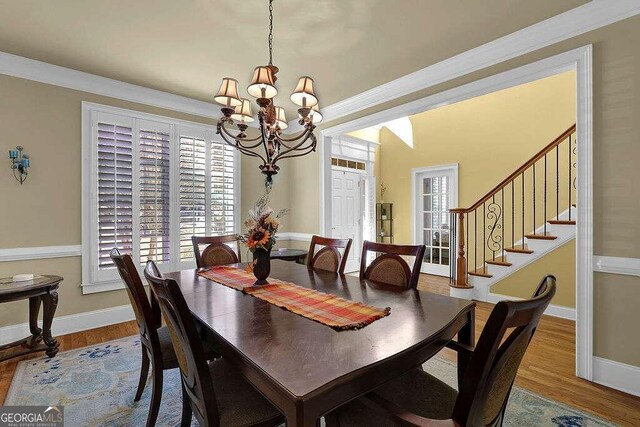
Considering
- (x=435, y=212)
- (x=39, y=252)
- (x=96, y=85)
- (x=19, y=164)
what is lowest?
(x=39, y=252)

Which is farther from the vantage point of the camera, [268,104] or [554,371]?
[554,371]

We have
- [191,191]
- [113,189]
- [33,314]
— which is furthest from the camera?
[191,191]

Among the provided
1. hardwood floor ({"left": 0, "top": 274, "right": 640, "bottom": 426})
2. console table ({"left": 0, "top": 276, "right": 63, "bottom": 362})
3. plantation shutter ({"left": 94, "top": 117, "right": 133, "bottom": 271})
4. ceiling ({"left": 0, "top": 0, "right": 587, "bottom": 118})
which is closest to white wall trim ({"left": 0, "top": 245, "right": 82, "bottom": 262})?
plantation shutter ({"left": 94, "top": 117, "right": 133, "bottom": 271})

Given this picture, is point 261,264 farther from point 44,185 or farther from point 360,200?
point 360,200

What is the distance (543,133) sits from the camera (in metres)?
4.59

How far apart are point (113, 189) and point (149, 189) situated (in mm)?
361

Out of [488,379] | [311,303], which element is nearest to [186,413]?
[311,303]

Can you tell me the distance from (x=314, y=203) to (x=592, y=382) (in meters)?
3.45

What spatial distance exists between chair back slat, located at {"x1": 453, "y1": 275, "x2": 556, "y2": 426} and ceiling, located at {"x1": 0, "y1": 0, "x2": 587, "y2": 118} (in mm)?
2174

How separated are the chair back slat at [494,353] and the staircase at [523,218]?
3615 millimetres

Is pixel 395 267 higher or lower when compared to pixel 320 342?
higher

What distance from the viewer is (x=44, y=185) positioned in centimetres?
308

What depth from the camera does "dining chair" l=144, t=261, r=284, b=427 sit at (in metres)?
1.14

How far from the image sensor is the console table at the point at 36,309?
253 cm
